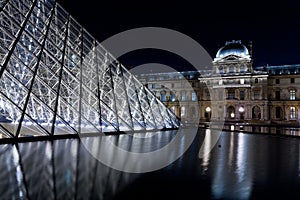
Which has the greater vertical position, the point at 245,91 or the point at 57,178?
the point at 245,91

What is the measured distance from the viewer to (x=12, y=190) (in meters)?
4.74

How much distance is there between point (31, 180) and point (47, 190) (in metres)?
0.76

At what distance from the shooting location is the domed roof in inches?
2324

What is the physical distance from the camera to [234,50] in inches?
2341

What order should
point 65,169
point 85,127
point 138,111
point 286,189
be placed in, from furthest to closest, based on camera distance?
point 138,111, point 85,127, point 65,169, point 286,189

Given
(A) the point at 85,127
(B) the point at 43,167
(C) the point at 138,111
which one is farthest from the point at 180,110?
(B) the point at 43,167

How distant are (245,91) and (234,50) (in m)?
8.20

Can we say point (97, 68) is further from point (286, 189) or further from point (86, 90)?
point (286, 189)

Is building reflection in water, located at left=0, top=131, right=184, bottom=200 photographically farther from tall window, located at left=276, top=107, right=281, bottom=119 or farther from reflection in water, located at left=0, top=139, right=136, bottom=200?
tall window, located at left=276, top=107, right=281, bottom=119

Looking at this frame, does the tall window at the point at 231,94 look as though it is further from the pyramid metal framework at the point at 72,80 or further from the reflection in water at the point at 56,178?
the reflection in water at the point at 56,178

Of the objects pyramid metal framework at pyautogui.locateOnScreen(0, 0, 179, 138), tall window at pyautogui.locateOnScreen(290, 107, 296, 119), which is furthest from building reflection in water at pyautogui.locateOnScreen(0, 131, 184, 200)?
tall window at pyautogui.locateOnScreen(290, 107, 296, 119)

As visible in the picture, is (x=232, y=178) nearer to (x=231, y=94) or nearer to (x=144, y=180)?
(x=144, y=180)

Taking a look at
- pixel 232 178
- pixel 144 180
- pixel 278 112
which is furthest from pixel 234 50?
pixel 144 180

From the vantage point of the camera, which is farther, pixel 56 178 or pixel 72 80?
pixel 72 80
